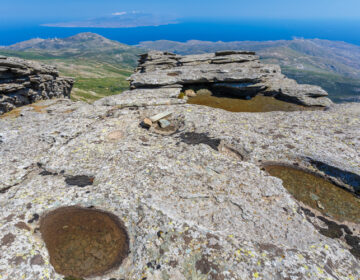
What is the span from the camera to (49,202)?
1497 cm

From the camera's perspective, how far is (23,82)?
132 ft

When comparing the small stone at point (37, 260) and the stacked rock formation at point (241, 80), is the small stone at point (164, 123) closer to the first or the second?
the stacked rock formation at point (241, 80)

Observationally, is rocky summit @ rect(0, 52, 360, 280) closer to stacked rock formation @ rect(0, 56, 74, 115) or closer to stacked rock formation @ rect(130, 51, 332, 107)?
stacked rock formation @ rect(130, 51, 332, 107)

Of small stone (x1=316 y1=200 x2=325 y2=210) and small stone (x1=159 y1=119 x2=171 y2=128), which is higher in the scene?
small stone (x1=159 y1=119 x2=171 y2=128)

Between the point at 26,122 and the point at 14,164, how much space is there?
13958 millimetres

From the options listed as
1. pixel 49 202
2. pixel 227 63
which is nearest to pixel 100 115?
pixel 49 202

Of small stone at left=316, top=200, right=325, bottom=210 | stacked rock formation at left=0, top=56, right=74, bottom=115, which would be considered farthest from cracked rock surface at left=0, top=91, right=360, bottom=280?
stacked rock formation at left=0, top=56, right=74, bottom=115

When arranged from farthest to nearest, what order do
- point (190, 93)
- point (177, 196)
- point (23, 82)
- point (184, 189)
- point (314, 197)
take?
point (190, 93) → point (23, 82) → point (314, 197) → point (184, 189) → point (177, 196)

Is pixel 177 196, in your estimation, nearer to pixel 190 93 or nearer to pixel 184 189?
pixel 184 189

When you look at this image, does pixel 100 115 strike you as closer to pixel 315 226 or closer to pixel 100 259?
pixel 100 259

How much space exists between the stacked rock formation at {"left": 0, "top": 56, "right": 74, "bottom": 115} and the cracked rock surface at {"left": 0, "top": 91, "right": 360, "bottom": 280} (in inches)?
604

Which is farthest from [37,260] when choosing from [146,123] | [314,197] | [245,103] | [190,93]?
[245,103]

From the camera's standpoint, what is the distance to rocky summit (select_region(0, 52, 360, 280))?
1159cm

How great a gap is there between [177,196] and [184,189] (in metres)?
0.88
